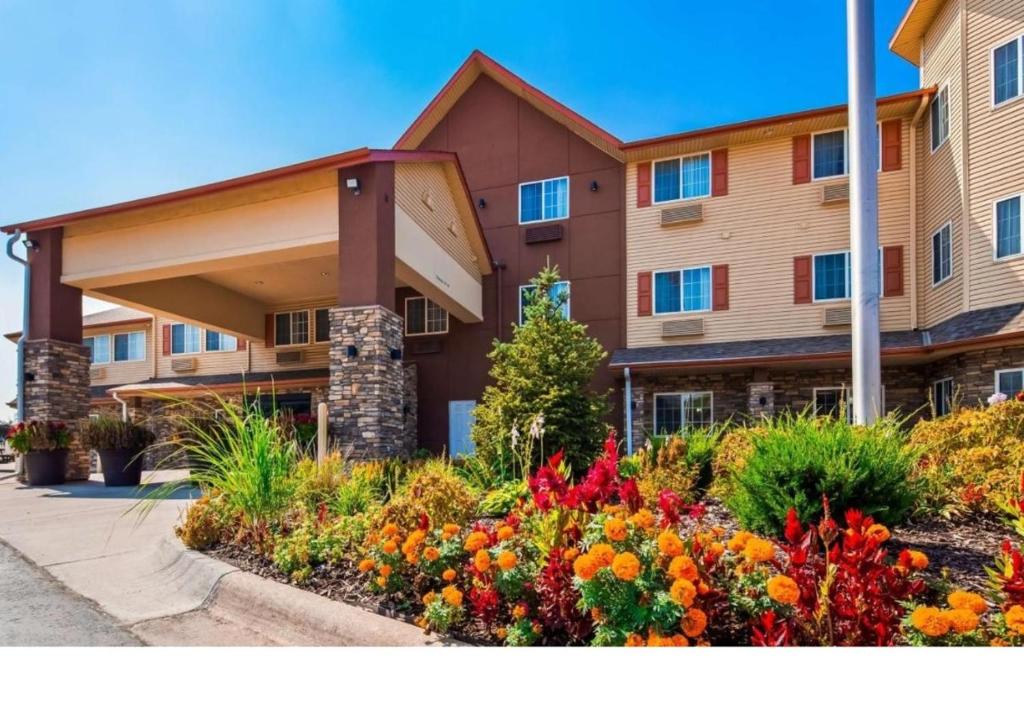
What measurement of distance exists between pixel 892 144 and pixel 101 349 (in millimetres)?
24527

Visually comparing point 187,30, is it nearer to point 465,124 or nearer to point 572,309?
point 572,309

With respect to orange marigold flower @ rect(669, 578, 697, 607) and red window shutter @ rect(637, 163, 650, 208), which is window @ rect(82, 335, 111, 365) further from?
orange marigold flower @ rect(669, 578, 697, 607)

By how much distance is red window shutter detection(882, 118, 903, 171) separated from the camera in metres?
13.0

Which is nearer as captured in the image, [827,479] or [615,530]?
[615,530]

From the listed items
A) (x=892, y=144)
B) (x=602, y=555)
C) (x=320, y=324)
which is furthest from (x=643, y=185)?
(x=602, y=555)

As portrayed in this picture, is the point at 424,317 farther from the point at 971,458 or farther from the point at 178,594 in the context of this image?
the point at 971,458

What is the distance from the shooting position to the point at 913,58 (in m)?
13.5

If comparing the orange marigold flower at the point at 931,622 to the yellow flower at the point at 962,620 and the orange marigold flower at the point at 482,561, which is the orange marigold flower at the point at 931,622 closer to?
the yellow flower at the point at 962,620

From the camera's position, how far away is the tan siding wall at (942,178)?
37.6ft

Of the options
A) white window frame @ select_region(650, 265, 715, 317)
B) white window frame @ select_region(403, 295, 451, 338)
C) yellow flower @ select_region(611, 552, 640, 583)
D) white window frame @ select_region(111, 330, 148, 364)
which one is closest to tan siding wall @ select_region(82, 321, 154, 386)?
white window frame @ select_region(111, 330, 148, 364)

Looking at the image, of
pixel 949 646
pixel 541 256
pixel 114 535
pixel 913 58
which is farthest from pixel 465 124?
pixel 949 646

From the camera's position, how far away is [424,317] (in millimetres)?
16156

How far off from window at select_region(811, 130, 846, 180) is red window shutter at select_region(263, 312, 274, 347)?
1557 cm

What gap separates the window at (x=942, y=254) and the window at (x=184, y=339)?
67.5 ft
